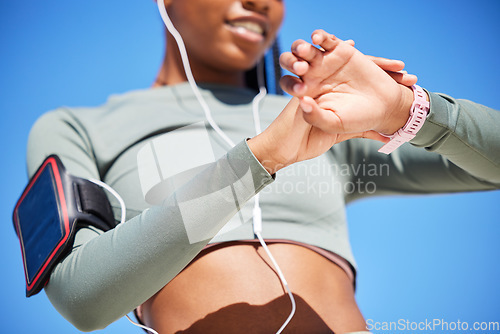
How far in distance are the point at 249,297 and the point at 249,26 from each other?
50cm

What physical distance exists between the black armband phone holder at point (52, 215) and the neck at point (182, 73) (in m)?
0.38

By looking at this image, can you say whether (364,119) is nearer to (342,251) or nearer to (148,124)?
(342,251)

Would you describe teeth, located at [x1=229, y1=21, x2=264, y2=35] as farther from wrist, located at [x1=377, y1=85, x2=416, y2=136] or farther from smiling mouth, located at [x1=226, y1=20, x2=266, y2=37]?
wrist, located at [x1=377, y1=85, x2=416, y2=136]

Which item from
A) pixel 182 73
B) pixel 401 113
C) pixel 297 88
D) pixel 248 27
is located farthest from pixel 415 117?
pixel 182 73

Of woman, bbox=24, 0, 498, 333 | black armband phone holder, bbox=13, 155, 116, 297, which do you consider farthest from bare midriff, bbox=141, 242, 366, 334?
black armband phone holder, bbox=13, 155, 116, 297

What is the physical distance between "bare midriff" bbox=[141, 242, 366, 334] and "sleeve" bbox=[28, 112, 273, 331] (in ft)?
0.33

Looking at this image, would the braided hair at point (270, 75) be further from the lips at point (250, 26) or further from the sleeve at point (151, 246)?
the sleeve at point (151, 246)

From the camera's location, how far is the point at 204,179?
1.74ft

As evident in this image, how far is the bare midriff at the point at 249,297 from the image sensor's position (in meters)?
0.63

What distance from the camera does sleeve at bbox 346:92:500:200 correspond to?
0.62 m

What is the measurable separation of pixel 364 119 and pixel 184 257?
0.24 meters

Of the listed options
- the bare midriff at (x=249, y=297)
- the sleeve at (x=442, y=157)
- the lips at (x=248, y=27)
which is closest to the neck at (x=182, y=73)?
the lips at (x=248, y=27)

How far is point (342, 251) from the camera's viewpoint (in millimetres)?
757

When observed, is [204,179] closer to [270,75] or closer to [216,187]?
[216,187]
